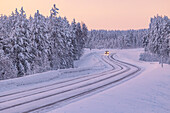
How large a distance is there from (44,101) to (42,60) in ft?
73.4

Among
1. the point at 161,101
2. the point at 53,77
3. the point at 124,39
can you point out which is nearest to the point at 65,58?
the point at 53,77

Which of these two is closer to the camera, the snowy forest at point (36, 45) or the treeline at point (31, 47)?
the treeline at point (31, 47)

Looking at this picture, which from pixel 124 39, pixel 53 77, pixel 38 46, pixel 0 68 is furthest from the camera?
pixel 124 39

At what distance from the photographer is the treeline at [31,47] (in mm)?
23975

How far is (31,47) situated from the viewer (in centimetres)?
2847

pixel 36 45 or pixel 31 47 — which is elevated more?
pixel 36 45

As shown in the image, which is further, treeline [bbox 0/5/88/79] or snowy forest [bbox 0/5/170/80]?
snowy forest [bbox 0/5/170/80]

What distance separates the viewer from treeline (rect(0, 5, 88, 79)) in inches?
944

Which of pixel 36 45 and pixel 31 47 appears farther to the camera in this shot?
pixel 36 45

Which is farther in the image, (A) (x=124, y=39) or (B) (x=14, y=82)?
(A) (x=124, y=39)

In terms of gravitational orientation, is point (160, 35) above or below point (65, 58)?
above

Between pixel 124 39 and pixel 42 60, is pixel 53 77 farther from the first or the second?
pixel 124 39

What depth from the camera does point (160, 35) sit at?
52.8 meters

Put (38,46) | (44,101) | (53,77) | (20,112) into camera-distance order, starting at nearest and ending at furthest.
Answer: (20,112) < (44,101) < (53,77) < (38,46)
